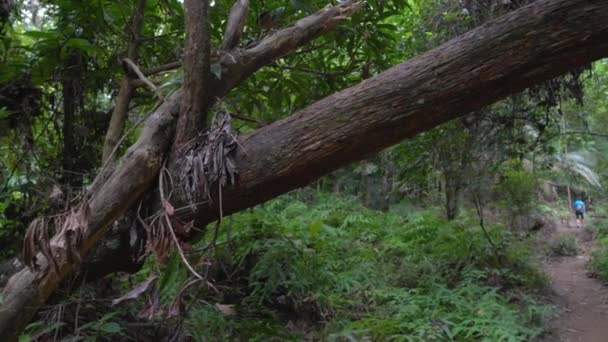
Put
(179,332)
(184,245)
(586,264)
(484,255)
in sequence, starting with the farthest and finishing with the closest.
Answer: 1. (586,264)
2. (484,255)
3. (179,332)
4. (184,245)

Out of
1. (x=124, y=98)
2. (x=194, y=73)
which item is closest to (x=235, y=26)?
(x=194, y=73)

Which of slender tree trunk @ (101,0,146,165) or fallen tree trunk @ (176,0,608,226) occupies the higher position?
slender tree trunk @ (101,0,146,165)

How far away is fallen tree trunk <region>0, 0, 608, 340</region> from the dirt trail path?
140 inches

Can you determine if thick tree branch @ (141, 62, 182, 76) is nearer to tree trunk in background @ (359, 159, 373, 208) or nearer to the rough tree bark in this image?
the rough tree bark

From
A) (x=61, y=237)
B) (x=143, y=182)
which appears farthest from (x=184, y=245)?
(x=61, y=237)

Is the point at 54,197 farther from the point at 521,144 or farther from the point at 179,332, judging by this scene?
the point at 521,144

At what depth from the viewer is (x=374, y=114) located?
2.43m

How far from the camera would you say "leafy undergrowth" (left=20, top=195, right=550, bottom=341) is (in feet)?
10.9

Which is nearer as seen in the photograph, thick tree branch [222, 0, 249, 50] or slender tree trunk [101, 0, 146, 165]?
thick tree branch [222, 0, 249, 50]

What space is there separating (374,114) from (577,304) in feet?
17.9

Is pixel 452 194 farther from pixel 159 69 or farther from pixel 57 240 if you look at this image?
pixel 57 240

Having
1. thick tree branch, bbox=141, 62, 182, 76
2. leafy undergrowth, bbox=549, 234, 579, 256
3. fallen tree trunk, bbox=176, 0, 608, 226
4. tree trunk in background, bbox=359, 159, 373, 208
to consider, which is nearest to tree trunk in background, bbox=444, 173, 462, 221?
leafy undergrowth, bbox=549, 234, 579, 256

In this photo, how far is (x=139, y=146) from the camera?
2.70m

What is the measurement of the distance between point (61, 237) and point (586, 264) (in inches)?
358
